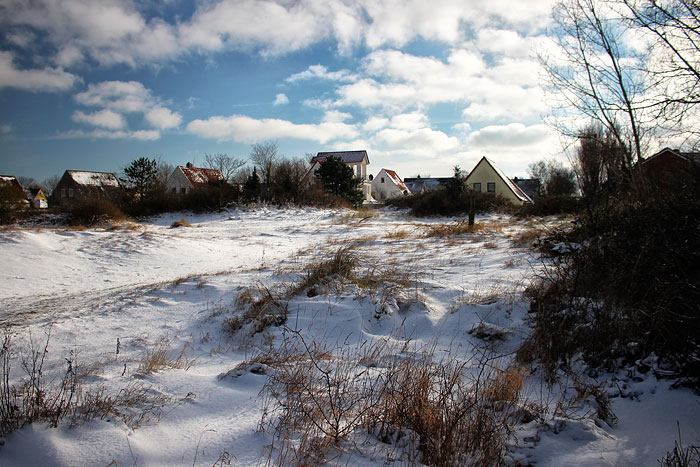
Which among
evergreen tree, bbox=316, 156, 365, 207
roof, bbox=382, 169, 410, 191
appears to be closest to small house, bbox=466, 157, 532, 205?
evergreen tree, bbox=316, 156, 365, 207

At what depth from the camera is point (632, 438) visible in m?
2.49

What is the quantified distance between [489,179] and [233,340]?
34.4 meters

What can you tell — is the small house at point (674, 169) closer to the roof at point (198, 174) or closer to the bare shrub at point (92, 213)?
the bare shrub at point (92, 213)

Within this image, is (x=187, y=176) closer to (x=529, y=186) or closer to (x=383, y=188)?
(x=383, y=188)

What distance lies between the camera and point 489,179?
34.8 metres

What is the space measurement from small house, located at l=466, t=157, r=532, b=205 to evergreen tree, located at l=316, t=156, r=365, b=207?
37.3ft

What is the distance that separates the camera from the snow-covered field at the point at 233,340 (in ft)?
7.30

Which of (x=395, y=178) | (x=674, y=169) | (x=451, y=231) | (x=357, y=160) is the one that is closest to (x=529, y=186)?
(x=395, y=178)

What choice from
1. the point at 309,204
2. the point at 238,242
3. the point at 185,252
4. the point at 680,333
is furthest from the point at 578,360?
the point at 309,204

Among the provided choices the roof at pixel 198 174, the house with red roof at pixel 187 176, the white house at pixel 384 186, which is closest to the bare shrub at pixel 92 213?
the roof at pixel 198 174

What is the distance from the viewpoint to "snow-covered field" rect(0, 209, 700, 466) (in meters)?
2.23

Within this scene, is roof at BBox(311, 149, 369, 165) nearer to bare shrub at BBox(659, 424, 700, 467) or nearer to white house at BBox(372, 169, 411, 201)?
white house at BBox(372, 169, 411, 201)

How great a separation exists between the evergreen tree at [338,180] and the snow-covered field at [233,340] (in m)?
22.7

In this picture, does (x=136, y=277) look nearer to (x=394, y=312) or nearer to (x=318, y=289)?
(x=318, y=289)
